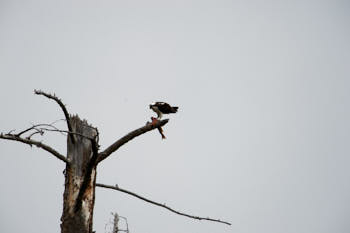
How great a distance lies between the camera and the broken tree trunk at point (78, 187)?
312 cm

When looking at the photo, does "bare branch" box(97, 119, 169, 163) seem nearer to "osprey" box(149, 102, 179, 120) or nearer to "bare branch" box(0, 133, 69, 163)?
"bare branch" box(0, 133, 69, 163)

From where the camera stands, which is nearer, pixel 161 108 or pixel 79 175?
pixel 79 175

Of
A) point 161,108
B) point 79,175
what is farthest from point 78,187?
point 161,108

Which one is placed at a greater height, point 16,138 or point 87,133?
point 87,133

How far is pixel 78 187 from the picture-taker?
127 inches

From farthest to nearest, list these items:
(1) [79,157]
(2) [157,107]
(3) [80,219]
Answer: (2) [157,107], (1) [79,157], (3) [80,219]

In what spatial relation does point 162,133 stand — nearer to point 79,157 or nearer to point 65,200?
point 79,157

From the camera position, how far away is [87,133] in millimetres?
3600

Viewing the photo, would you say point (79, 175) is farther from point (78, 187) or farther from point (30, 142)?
point (30, 142)

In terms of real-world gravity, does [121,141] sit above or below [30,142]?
above

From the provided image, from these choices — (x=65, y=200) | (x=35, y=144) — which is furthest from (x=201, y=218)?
(x=35, y=144)

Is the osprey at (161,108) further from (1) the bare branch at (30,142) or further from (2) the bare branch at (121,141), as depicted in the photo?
(1) the bare branch at (30,142)

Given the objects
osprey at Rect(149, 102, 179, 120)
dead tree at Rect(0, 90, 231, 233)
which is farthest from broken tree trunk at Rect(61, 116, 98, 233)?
osprey at Rect(149, 102, 179, 120)

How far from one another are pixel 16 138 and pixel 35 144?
175 millimetres
